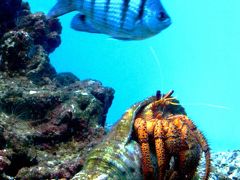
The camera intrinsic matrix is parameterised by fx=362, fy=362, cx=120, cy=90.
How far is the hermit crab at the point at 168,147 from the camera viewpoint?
4078mm

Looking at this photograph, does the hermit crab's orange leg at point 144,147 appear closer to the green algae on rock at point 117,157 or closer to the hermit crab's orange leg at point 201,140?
the green algae on rock at point 117,157

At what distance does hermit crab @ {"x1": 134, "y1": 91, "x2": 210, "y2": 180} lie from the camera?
408 cm

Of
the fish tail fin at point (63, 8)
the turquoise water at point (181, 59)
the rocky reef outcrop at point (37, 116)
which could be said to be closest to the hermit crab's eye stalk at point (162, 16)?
the fish tail fin at point (63, 8)

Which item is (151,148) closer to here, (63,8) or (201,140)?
(201,140)

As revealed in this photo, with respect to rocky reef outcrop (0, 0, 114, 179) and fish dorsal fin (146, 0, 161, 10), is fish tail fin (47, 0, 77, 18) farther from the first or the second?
rocky reef outcrop (0, 0, 114, 179)

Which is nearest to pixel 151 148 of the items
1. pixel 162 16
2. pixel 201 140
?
pixel 201 140

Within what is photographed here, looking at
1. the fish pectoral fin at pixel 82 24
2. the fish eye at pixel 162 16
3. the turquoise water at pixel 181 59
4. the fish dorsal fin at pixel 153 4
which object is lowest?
the fish pectoral fin at pixel 82 24

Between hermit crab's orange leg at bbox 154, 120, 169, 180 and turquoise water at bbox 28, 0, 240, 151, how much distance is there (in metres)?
69.7

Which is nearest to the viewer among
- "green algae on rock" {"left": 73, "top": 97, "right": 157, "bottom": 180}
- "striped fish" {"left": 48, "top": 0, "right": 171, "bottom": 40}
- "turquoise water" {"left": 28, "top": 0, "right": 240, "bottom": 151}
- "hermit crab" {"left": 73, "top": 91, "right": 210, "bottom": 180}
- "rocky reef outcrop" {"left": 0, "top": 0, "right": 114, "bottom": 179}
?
"striped fish" {"left": 48, "top": 0, "right": 171, "bottom": 40}

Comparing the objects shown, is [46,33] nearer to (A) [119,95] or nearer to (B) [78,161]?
(B) [78,161]

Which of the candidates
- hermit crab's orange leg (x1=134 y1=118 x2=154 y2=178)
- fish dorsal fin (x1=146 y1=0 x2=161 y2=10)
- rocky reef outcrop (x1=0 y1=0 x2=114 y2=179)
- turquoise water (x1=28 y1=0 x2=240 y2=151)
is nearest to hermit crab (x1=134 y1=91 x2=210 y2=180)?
hermit crab's orange leg (x1=134 y1=118 x2=154 y2=178)

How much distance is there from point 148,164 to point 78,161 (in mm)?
959

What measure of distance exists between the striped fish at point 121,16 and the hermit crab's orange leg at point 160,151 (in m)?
1.34

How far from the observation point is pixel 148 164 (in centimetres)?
405
